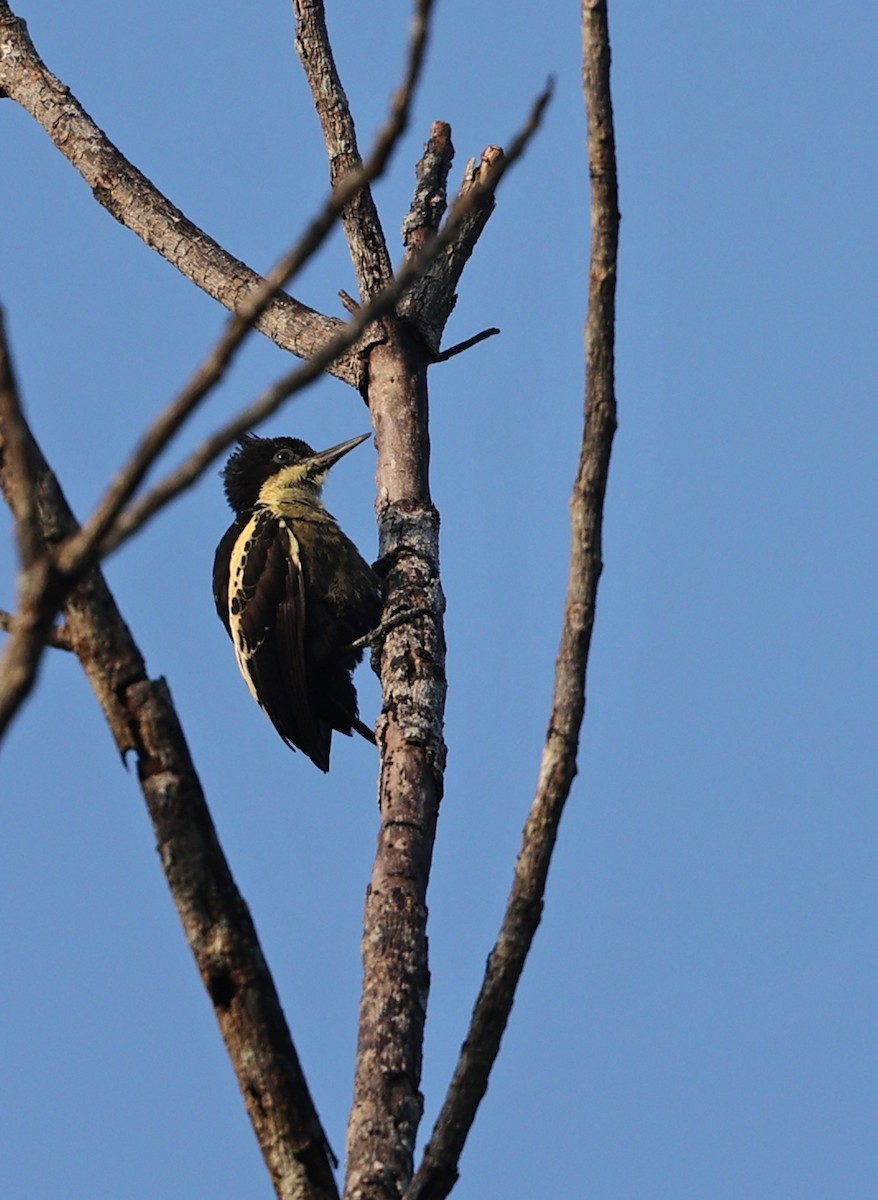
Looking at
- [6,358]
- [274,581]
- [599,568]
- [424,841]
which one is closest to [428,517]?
[274,581]

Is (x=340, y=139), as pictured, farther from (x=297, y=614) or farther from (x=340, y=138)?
(x=297, y=614)

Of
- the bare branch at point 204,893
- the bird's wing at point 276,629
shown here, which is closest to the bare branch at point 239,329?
the bare branch at point 204,893

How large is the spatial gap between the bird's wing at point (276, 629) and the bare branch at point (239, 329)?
461 centimetres

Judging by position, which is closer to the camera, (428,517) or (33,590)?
(33,590)

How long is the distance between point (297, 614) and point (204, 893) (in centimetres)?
388

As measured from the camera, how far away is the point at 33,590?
162 cm

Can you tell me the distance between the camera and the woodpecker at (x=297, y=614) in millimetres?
6176

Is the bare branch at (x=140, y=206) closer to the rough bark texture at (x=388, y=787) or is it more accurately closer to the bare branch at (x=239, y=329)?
the rough bark texture at (x=388, y=787)

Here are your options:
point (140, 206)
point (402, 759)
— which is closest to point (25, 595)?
point (402, 759)

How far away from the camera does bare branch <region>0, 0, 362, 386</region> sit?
5.86m

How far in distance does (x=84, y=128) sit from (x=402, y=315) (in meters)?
1.71

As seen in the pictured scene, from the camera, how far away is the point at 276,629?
6293 mm

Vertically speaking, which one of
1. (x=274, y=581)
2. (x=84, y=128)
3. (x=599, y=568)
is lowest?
(x=599, y=568)

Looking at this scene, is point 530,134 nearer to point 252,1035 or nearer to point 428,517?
point 252,1035
